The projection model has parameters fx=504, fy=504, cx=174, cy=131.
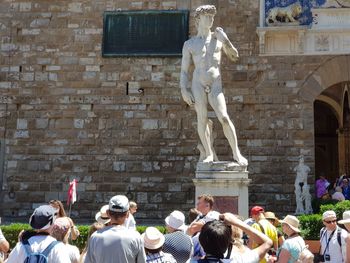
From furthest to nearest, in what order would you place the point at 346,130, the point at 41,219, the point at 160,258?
the point at 346,130 < the point at 160,258 < the point at 41,219

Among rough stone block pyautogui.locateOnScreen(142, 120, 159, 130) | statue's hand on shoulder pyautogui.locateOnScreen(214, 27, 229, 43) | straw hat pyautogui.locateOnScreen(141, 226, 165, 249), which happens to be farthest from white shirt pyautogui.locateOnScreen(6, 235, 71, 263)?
rough stone block pyautogui.locateOnScreen(142, 120, 159, 130)

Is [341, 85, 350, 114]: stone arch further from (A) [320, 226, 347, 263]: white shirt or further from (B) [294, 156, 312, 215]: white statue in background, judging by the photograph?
(A) [320, 226, 347, 263]: white shirt

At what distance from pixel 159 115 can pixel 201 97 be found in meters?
4.48

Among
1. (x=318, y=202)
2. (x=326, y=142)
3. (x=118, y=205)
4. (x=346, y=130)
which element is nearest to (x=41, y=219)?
(x=118, y=205)

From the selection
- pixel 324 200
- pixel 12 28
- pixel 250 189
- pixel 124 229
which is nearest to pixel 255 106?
pixel 250 189

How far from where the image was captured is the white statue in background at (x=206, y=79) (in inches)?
356

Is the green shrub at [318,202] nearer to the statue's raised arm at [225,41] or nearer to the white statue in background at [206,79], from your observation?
the white statue in background at [206,79]

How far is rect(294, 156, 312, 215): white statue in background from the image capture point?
11.8 m

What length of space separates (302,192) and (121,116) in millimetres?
5120

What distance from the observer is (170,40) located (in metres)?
13.8

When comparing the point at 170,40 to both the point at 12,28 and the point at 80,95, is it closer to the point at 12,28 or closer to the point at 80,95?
the point at 80,95

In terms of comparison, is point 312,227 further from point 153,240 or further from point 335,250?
point 153,240

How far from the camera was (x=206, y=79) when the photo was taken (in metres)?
9.05

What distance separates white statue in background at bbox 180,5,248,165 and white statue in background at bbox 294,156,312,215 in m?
3.27
